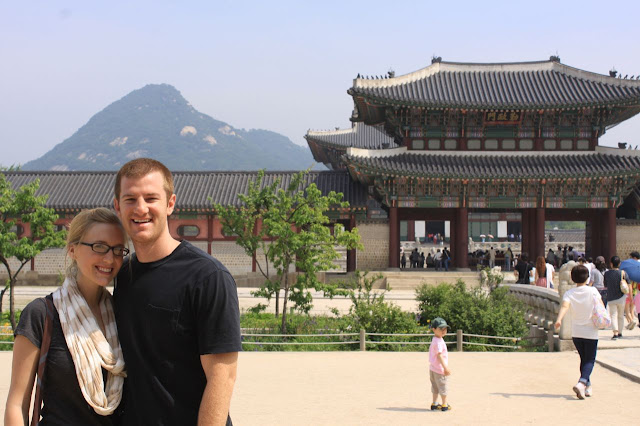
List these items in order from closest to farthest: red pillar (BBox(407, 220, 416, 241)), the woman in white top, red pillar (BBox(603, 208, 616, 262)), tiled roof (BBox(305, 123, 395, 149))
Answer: the woman in white top
red pillar (BBox(603, 208, 616, 262))
tiled roof (BBox(305, 123, 395, 149))
red pillar (BBox(407, 220, 416, 241))

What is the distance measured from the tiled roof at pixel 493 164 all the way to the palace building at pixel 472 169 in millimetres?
44

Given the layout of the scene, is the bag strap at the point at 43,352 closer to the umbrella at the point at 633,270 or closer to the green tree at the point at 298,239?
the green tree at the point at 298,239

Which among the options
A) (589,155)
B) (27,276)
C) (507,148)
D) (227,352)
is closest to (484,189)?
(507,148)

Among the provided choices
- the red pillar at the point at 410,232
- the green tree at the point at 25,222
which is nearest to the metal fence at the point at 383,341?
the green tree at the point at 25,222

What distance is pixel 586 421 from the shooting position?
324 inches

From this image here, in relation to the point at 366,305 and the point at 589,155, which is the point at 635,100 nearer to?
the point at 589,155

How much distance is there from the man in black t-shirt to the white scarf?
0.08 metres

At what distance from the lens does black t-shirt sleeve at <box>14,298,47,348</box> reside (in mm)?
3393

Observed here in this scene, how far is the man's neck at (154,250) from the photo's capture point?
134 inches

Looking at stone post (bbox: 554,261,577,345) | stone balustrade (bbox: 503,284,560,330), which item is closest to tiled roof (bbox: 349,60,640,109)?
stone balustrade (bbox: 503,284,560,330)

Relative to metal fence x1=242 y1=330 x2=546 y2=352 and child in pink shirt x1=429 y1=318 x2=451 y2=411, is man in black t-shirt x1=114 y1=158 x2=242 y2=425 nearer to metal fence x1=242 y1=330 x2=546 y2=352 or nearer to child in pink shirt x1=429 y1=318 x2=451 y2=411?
child in pink shirt x1=429 y1=318 x2=451 y2=411

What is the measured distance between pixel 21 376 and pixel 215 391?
1026mm

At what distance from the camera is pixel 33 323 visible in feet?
11.2

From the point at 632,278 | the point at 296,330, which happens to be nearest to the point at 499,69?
the point at 632,278
